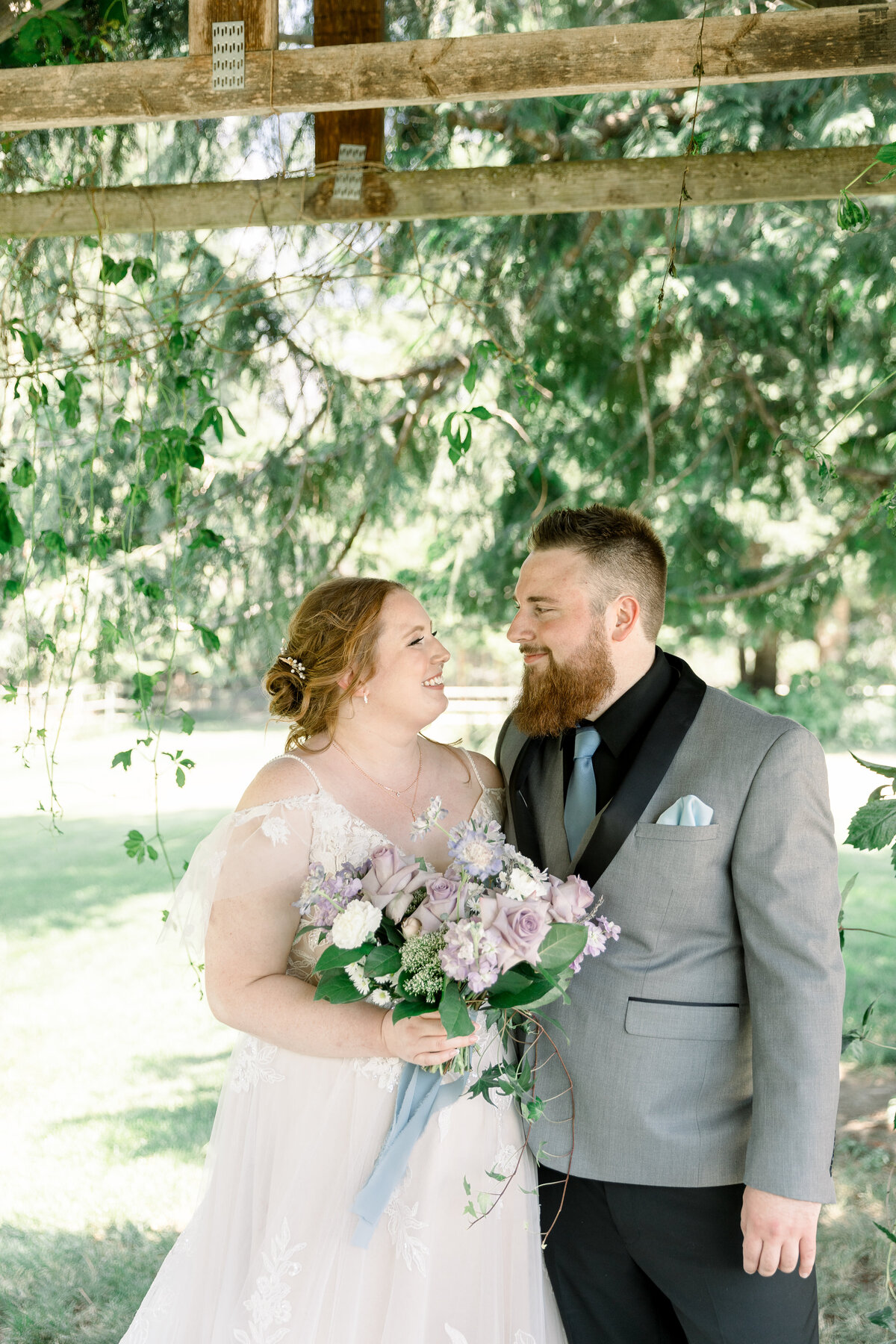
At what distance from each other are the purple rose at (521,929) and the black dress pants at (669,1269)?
0.62 m

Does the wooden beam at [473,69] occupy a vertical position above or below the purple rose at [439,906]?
above

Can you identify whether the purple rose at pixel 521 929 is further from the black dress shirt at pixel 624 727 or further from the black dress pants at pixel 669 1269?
the black dress pants at pixel 669 1269

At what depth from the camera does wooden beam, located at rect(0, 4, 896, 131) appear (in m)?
1.92

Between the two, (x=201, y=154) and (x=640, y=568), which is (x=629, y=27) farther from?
(x=201, y=154)

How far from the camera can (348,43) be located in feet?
8.42

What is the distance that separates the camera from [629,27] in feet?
6.48

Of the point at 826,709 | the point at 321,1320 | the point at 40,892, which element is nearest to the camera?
the point at 321,1320

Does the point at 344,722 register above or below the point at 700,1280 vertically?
above

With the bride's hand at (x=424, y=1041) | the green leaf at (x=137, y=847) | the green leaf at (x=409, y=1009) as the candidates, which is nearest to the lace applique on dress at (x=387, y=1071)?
the bride's hand at (x=424, y=1041)

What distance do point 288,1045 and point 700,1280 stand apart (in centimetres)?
86

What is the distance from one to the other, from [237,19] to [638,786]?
64.6 inches

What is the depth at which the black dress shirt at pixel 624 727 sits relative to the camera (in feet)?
7.13

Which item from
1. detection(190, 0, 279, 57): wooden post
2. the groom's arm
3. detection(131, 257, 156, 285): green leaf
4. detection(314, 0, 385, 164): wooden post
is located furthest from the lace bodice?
detection(131, 257, 156, 285): green leaf

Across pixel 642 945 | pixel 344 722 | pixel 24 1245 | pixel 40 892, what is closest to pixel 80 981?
pixel 40 892
